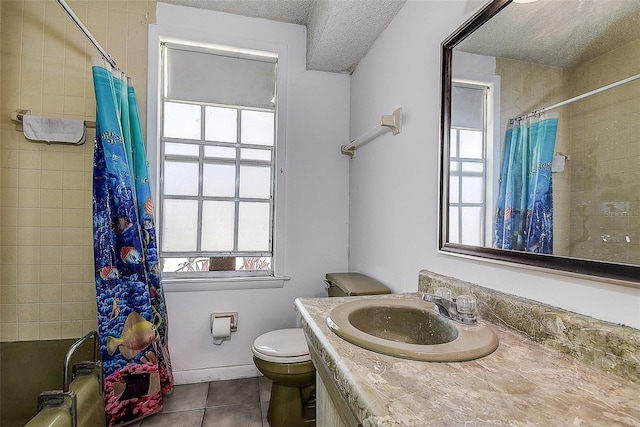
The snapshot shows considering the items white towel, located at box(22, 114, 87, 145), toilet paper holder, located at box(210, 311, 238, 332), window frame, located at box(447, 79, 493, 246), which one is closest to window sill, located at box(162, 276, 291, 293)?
toilet paper holder, located at box(210, 311, 238, 332)

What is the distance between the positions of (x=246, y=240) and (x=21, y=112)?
1.46 meters

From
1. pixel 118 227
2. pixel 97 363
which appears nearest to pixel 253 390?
pixel 97 363

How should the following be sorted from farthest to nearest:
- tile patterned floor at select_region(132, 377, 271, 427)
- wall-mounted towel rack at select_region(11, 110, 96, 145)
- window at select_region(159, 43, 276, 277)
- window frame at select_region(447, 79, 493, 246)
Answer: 1. window at select_region(159, 43, 276, 277)
2. wall-mounted towel rack at select_region(11, 110, 96, 145)
3. tile patterned floor at select_region(132, 377, 271, 427)
4. window frame at select_region(447, 79, 493, 246)

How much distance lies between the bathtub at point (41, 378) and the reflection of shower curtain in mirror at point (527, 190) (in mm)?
1678

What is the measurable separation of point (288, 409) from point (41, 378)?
4.37 ft

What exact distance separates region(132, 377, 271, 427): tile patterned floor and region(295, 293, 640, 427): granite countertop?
1.28m

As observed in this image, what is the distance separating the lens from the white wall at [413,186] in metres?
0.74

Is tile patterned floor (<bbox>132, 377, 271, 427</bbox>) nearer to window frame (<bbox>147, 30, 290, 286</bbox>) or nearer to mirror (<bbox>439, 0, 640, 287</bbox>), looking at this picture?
window frame (<bbox>147, 30, 290, 286</bbox>)

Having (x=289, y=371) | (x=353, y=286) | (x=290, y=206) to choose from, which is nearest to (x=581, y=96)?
(x=353, y=286)

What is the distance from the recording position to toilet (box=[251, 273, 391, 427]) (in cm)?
149

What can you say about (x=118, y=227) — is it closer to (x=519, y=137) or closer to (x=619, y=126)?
(x=519, y=137)

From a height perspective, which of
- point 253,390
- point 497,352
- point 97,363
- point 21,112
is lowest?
point 253,390

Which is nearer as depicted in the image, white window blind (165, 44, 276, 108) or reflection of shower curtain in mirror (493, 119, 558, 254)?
reflection of shower curtain in mirror (493, 119, 558, 254)

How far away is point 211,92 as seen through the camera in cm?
210
